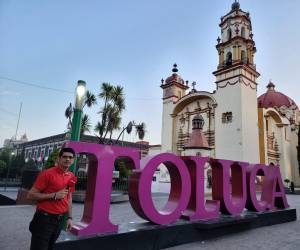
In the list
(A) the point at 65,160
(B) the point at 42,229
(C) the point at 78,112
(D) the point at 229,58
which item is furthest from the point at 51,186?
(D) the point at 229,58

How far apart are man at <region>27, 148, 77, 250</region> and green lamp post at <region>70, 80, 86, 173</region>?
2.30 metres

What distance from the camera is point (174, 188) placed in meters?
5.40

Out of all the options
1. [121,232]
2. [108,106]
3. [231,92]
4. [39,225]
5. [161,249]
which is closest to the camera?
[39,225]

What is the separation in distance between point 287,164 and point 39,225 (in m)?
33.1

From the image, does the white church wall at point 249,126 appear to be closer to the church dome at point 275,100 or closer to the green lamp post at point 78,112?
the church dome at point 275,100

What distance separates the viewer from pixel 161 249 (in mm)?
4613

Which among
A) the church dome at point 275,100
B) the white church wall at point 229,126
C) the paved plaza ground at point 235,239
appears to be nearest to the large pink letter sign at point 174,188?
the paved plaza ground at point 235,239

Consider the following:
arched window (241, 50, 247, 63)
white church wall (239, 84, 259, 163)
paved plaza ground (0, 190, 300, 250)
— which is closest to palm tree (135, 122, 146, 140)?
white church wall (239, 84, 259, 163)

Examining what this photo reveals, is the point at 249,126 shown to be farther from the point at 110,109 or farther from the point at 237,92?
the point at 110,109

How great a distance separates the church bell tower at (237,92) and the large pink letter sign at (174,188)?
16.6m

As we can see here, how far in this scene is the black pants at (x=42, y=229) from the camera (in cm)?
261

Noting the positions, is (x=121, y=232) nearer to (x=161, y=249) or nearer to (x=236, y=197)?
(x=161, y=249)

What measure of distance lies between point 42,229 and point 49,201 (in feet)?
0.95

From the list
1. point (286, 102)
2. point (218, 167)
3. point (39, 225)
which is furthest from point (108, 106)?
point (286, 102)
